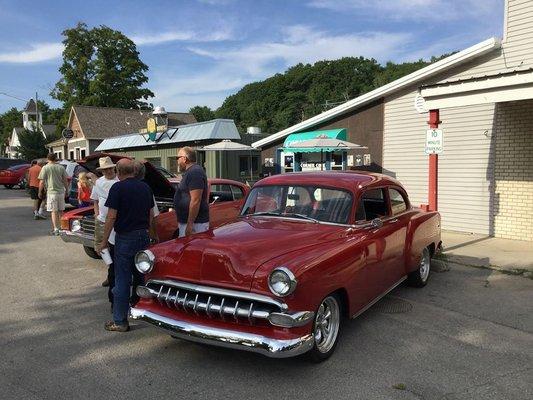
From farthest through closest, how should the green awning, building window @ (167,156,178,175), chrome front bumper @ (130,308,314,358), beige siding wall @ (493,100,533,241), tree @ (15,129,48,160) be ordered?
1. tree @ (15,129,48,160)
2. building window @ (167,156,178,175)
3. the green awning
4. beige siding wall @ (493,100,533,241)
5. chrome front bumper @ (130,308,314,358)

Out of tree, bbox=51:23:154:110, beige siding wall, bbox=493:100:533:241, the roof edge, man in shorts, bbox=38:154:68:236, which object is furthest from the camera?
tree, bbox=51:23:154:110

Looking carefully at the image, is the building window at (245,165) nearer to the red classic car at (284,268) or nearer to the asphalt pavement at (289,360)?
the asphalt pavement at (289,360)

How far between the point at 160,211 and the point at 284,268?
175 inches

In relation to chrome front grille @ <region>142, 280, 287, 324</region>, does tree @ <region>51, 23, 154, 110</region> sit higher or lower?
higher

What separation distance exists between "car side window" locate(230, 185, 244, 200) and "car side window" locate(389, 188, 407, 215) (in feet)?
11.4

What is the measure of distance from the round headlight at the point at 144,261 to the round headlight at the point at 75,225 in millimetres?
3664

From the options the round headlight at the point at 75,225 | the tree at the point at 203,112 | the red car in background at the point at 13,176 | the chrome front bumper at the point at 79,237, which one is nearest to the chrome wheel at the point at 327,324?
the chrome front bumper at the point at 79,237

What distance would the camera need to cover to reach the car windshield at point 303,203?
4.86 m

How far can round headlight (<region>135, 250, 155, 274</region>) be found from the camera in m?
4.20

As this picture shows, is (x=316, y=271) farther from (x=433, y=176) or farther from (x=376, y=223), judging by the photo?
(x=433, y=176)

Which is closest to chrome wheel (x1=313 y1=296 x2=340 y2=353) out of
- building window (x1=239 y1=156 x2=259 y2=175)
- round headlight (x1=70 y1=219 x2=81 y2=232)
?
round headlight (x1=70 y1=219 x2=81 y2=232)

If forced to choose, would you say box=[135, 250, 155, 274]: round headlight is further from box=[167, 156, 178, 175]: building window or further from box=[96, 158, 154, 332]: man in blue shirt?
box=[167, 156, 178, 175]: building window

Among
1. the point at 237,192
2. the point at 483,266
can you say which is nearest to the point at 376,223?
the point at 483,266

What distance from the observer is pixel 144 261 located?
4242mm
